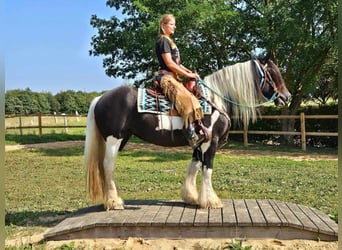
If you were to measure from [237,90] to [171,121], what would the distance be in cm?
90

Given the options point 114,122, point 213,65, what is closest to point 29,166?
point 114,122

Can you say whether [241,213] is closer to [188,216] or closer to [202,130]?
[188,216]

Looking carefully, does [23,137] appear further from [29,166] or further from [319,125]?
[319,125]

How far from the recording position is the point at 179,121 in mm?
4410

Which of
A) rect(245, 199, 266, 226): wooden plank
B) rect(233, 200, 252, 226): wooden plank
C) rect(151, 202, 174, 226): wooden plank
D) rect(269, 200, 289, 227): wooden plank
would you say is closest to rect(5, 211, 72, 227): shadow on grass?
rect(151, 202, 174, 226): wooden plank

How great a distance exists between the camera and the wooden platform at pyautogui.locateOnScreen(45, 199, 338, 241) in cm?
389

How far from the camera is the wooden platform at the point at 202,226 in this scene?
389 cm

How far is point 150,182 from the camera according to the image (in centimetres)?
747

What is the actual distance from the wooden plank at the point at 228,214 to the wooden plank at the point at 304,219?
723 mm

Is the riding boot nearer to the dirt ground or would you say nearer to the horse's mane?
the horse's mane

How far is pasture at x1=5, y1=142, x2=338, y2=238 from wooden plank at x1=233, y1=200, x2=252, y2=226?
48.4 inches

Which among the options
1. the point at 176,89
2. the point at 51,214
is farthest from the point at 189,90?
the point at 51,214

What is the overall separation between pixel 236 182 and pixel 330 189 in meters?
1.71

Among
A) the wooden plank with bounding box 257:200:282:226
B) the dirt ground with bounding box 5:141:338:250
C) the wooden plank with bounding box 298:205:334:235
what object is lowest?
the dirt ground with bounding box 5:141:338:250
